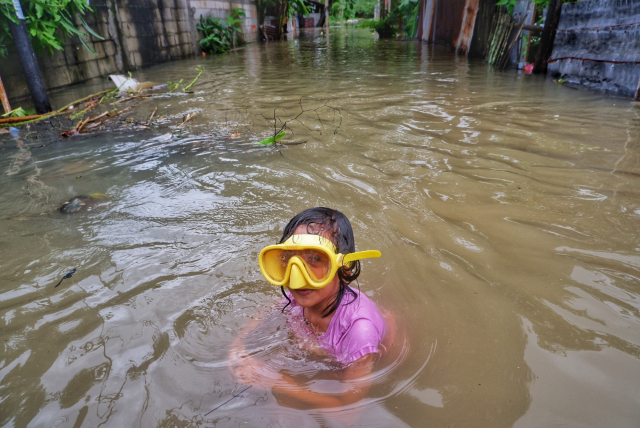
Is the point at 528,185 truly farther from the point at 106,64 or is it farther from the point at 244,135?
the point at 106,64

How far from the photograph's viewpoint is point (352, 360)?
1853 millimetres

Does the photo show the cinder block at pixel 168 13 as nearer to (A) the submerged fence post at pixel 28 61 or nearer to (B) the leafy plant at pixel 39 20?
(B) the leafy plant at pixel 39 20

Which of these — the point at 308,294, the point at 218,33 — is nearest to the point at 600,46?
the point at 308,294

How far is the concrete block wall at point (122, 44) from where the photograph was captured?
317 inches

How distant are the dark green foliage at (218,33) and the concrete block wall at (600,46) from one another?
476 inches

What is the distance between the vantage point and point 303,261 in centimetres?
163

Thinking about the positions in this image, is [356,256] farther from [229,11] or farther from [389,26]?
[389,26]

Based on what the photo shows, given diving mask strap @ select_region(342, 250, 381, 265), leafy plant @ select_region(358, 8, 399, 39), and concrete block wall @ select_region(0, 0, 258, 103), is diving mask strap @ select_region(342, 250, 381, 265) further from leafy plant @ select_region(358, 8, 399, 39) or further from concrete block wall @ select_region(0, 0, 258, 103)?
leafy plant @ select_region(358, 8, 399, 39)

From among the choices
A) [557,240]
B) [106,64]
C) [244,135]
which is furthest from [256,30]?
[557,240]

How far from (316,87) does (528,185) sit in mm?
5223

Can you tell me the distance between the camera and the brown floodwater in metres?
1.67

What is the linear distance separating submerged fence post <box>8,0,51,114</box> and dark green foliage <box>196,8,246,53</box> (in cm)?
984

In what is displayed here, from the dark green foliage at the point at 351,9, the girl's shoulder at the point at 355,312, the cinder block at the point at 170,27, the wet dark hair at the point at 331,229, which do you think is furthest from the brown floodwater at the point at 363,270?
the dark green foliage at the point at 351,9

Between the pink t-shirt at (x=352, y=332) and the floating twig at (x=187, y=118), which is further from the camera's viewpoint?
the floating twig at (x=187, y=118)
